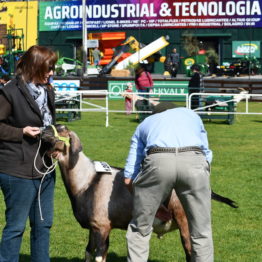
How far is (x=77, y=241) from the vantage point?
25.9 feet

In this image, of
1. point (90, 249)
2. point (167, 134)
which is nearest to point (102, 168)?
point (90, 249)

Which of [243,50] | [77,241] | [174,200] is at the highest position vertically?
[243,50]

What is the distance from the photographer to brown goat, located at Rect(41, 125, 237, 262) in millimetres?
6070

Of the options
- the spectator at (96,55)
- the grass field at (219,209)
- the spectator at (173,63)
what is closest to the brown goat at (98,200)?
the grass field at (219,209)

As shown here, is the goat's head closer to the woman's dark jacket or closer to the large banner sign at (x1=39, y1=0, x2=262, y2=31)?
the woman's dark jacket

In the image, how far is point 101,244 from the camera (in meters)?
6.20

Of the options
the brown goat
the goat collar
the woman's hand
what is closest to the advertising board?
the brown goat

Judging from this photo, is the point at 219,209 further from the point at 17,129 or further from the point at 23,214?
the point at 17,129

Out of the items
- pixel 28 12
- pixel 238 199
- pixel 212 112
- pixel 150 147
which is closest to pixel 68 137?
pixel 150 147

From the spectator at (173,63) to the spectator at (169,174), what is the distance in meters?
35.8

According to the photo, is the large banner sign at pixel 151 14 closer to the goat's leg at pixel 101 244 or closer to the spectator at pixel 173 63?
the spectator at pixel 173 63

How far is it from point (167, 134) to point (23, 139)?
1105 mm

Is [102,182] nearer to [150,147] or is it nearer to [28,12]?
[150,147]

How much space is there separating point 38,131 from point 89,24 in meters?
45.0
